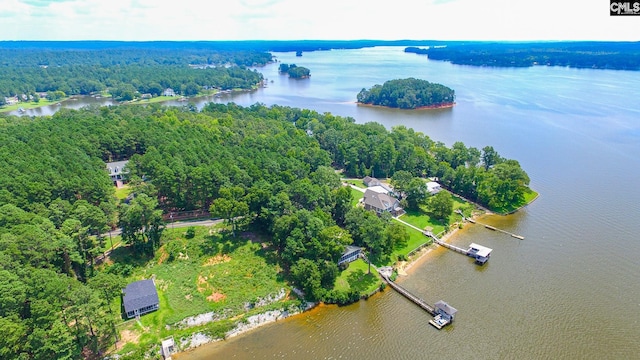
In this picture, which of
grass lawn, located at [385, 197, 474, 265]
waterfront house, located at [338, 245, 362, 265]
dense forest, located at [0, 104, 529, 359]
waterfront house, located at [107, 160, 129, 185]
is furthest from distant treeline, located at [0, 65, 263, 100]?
waterfront house, located at [338, 245, 362, 265]

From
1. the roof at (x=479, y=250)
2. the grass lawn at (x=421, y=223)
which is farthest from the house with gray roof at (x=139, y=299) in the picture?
the roof at (x=479, y=250)

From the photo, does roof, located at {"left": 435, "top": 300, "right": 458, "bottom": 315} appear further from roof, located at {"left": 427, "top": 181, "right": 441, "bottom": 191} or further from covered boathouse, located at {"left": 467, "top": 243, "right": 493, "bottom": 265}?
roof, located at {"left": 427, "top": 181, "right": 441, "bottom": 191}

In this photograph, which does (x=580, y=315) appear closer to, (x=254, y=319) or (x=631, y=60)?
(x=254, y=319)

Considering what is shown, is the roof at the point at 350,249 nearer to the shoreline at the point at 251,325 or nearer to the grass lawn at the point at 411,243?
the grass lawn at the point at 411,243

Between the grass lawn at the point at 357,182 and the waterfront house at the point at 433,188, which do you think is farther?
the grass lawn at the point at 357,182

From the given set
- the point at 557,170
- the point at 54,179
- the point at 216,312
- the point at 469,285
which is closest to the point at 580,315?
the point at 469,285

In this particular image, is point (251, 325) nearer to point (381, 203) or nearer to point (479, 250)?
point (381, 203)

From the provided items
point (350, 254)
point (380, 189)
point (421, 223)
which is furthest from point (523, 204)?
point (350, 254)
